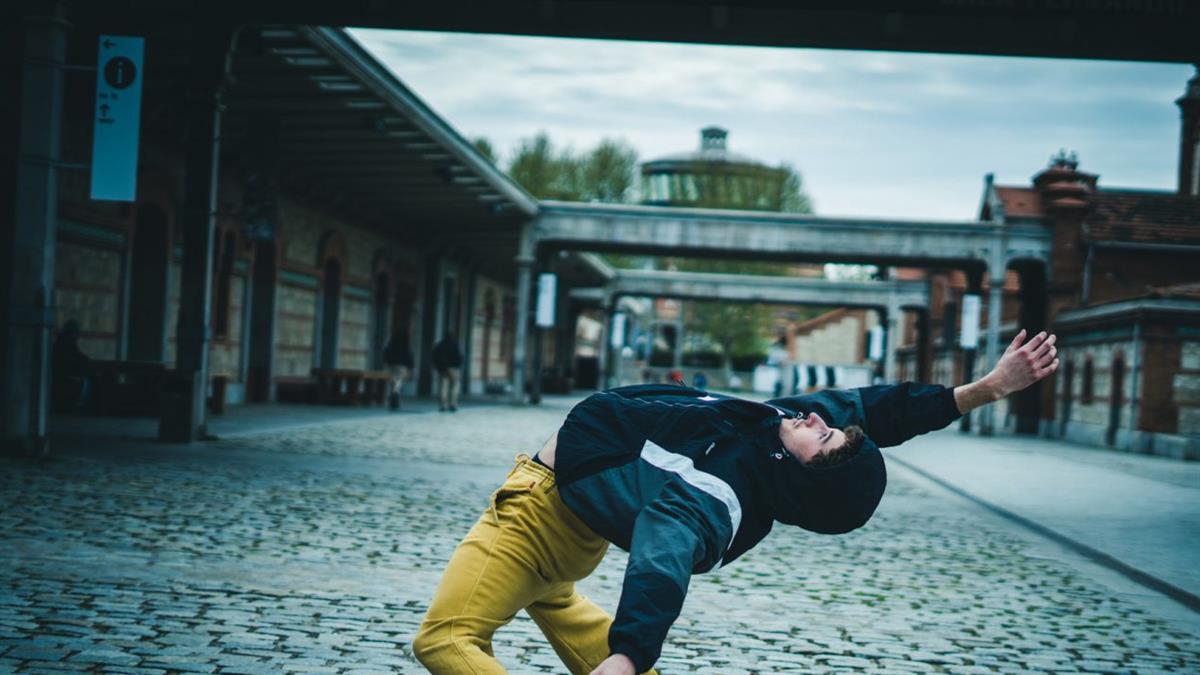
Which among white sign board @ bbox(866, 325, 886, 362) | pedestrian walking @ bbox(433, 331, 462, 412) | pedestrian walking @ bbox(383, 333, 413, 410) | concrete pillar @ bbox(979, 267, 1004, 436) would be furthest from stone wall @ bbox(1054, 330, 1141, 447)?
pedestrian walking @ bbox(383, 333, 413, 410)

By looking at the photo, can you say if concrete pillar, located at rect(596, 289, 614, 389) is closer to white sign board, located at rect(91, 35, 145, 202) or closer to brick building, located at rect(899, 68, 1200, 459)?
brick building, located at rect(899, 68, 1200, 459)

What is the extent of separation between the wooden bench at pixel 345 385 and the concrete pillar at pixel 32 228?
14.8 meters

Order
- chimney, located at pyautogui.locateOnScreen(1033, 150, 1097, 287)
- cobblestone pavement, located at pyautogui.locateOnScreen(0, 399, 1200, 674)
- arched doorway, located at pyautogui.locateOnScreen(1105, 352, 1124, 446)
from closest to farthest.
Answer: cobblestone pavement, located at pyautogui.locateOnScreen(0, 399, 1200, 674), arched doorway, located at pyautogui.locateOnScreen(1105, 352, 1124, 446), chimney, located at pyautogui.locateOnScreen(1033, 150, 1097, 287)

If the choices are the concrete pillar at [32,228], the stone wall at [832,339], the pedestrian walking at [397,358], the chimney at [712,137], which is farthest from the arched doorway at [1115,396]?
the chimney at [712,137]

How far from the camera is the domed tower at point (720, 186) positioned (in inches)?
2746

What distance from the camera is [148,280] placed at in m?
20.1

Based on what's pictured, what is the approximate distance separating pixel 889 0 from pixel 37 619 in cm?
767

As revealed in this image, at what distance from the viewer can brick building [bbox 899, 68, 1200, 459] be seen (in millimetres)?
25266

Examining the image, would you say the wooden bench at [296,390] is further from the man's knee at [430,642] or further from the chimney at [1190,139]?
the man's knee at [430,642]

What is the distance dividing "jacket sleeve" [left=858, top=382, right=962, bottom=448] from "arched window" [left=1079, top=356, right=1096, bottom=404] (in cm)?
2751

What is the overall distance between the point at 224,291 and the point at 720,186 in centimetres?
5186

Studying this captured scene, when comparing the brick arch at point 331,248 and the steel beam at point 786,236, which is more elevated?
the steel beam at point 786,236

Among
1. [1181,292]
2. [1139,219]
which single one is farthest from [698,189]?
[1181,292]

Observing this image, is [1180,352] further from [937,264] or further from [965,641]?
[965,641]
